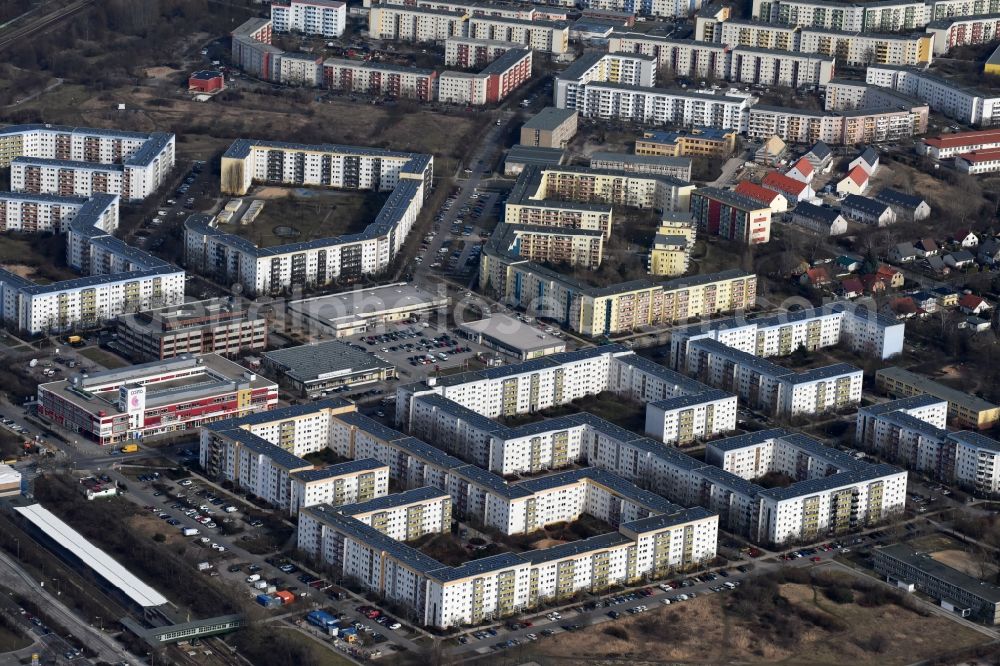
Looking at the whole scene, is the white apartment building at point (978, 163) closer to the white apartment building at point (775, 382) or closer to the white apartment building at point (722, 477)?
the white apartment building at point (775, 382)

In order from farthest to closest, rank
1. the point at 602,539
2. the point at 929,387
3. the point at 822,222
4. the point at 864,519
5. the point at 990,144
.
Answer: the point at 990,144
the point at 822,222
the point at 929,387
the point at 864,519
the point at 602,539

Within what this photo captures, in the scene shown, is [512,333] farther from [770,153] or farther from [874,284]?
[770,153]

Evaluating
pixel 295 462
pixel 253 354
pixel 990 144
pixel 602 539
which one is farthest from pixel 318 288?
pixel 990 144

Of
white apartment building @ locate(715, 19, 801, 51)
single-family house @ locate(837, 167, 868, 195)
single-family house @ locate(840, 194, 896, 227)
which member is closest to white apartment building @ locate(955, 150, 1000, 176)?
single-family house @ locate(837, 167, 868, 195)

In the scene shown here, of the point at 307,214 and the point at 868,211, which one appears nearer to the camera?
the point at 307,214

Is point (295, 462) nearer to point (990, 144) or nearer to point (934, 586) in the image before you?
point (934, 586)

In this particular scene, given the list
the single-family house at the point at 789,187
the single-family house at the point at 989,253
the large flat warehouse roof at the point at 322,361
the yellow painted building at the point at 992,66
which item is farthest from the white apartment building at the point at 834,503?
the yellow painted building at the point at 992,66

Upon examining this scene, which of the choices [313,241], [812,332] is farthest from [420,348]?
[812,332]
